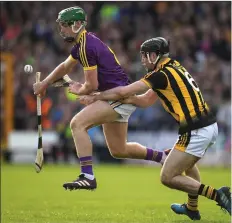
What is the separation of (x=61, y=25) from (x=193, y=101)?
6.65 ft

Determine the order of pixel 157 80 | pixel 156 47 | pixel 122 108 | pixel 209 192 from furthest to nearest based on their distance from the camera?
1. pixel 122 108
2. pixel 156 47
3. pixel 209 192
4. pixel 157 80

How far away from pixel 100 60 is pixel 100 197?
4058 millimetres

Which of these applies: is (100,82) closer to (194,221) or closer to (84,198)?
(194,221)

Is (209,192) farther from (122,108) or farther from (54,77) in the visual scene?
(54,77)

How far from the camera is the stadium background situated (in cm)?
1589

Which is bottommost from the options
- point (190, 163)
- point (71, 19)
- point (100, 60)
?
point (190, 163)

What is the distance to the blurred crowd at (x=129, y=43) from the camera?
2103cm

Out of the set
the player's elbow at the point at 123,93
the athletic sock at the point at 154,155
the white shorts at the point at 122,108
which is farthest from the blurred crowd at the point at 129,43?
the player's elbow at the point at 123,93

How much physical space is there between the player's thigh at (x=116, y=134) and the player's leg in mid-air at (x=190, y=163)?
130 centimetres

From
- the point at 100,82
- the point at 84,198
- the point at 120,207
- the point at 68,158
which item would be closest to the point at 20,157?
the point at 68,158

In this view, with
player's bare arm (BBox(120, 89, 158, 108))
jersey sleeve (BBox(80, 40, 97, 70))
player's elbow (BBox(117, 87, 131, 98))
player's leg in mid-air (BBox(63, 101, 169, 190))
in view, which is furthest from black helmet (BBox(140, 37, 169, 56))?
player's leg in mid-air (BBox(63, 101, 169, 190))

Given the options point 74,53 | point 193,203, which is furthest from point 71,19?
point 193,203

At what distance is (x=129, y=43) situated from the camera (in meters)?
23.4

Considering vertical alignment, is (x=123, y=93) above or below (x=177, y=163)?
above
